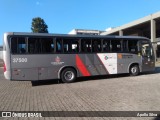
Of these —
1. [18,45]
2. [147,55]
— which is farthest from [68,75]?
[147,55]

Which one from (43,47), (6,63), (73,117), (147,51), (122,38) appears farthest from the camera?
(147,51)

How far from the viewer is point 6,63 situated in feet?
35.8

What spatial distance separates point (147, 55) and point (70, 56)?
642 centimetres

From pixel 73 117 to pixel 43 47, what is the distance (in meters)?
6.87

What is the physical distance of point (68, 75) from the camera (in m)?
12.6

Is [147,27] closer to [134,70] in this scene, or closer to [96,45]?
[134,70]

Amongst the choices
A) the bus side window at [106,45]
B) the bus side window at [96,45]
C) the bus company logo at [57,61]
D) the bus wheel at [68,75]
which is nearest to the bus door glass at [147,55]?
the bus side window at [106,45]

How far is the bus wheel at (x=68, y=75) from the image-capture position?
40.7 feet

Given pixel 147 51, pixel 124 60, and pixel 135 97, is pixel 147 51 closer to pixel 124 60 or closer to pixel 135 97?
pixel 124 60

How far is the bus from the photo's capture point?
435 inches

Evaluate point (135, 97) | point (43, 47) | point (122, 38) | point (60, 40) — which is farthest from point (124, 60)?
point (135, 97)

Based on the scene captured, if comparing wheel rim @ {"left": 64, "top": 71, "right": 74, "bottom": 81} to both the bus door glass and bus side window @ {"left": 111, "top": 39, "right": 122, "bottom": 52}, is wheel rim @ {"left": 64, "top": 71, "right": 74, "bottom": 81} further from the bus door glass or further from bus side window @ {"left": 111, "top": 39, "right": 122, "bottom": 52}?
the bus door glass

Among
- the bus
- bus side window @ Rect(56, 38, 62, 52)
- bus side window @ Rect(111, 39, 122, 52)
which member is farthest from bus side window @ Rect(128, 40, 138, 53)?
bus side window @ Rect(56, 38, 62, 52)

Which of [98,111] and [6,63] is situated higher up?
[6,63]
